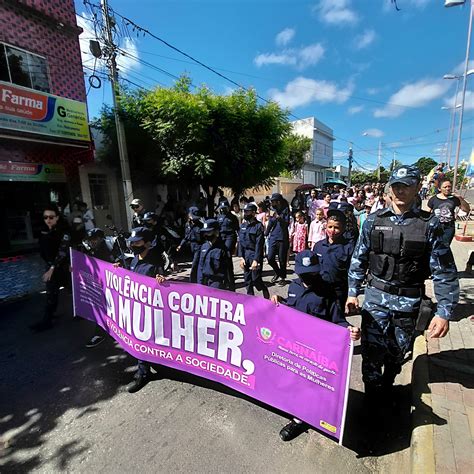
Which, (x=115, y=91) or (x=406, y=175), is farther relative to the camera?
(x=115, y=91)

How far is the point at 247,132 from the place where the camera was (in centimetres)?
1118

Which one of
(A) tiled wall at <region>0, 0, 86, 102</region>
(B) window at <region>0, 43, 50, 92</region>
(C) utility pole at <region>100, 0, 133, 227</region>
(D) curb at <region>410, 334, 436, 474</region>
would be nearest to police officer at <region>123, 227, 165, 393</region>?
(D) curb at <region>410, 334, 436, 474</region>

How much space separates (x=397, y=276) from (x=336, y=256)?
840 mm

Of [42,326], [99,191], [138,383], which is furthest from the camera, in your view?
[99,191]

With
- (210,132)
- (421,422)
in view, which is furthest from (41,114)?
(421,422)

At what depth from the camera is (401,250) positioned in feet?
7.50

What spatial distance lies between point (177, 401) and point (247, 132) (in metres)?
10.0

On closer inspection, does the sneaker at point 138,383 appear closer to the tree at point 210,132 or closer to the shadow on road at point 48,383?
the shadow on road at point 48,383

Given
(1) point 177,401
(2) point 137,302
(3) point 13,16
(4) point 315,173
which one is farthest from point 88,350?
(4) point 315,173

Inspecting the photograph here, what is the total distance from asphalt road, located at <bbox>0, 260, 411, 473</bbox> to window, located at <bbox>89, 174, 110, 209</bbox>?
371 inches

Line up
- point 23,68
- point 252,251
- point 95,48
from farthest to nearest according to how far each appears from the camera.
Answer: point 95,48 → point 23,68 → point 252,251

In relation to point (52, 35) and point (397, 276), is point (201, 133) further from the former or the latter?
point (397, 276)

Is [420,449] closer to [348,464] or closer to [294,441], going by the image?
[348,464]

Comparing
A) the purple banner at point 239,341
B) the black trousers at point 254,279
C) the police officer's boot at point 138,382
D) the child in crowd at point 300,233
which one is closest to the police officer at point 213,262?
the purple banner at point 239,341
